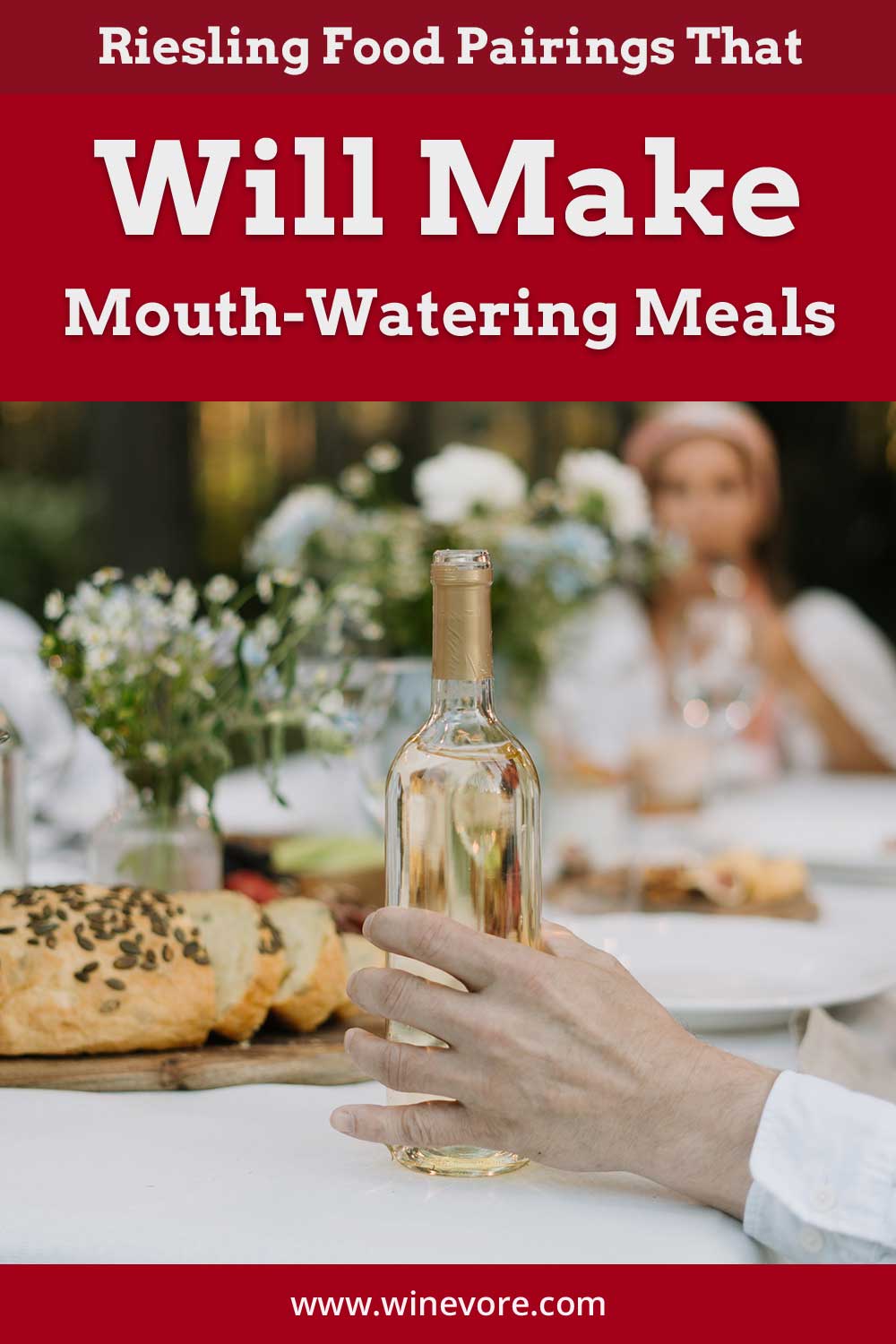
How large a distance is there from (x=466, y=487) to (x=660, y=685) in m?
1.19

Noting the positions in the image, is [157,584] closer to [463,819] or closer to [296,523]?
[463,819]

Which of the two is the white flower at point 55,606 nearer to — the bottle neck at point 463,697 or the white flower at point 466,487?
the bottle neck at point 463,697

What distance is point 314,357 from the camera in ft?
8.05

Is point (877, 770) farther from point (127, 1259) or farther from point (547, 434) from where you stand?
point (547, 434)

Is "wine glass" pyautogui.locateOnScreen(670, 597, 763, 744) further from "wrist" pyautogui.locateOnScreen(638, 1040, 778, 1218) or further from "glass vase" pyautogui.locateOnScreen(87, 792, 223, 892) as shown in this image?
"wrist" pyautogui.locateOnScreen(638, 1040, 778, 1218)

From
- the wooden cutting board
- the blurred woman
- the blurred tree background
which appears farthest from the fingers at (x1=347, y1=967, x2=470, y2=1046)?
the blurred tree background

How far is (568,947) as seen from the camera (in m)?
0.92

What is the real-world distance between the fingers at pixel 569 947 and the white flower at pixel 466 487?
45.4 inches

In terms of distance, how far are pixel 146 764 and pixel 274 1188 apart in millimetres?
502

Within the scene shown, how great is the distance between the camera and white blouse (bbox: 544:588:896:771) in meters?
2.76

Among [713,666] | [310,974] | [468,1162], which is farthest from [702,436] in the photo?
[468,1162]

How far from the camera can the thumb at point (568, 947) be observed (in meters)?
0.91

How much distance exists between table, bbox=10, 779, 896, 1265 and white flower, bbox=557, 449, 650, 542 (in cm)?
126

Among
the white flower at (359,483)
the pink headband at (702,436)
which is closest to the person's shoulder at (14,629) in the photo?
the white flower at (359,483)
